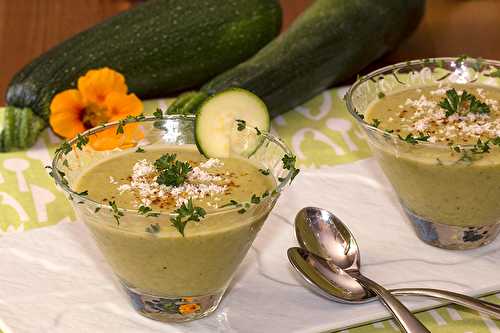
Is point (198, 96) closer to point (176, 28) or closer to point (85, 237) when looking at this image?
point (176, 28)

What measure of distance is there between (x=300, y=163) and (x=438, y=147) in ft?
2.22

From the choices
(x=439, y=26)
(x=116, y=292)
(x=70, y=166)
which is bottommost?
(x=439, y=26)

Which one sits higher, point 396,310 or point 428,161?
point 428,161

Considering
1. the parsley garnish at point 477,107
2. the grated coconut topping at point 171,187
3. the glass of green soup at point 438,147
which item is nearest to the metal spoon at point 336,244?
the glass of green soup at point 438,147

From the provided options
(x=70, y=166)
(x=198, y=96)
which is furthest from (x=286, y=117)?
(x=70, y=166)

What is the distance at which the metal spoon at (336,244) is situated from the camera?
2014 millimetres

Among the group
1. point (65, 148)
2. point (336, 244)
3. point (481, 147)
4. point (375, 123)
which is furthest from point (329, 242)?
point (65, 148)

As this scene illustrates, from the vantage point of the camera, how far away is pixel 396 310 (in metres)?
1.90

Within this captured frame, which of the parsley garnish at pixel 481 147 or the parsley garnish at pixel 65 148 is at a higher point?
the parsley garnish at pixel 65 148

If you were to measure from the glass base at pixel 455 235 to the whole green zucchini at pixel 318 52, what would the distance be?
2.74ft

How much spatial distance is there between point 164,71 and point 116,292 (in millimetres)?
1320

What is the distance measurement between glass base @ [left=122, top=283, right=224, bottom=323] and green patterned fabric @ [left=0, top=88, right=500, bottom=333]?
31 centimetres

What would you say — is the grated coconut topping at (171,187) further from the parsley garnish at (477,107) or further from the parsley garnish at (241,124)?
the parsley garnish at (477,107)

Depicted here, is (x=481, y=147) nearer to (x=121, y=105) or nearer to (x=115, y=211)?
(x=115, y=211)
